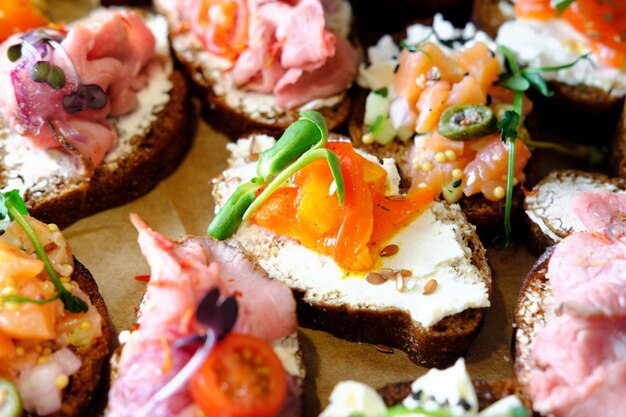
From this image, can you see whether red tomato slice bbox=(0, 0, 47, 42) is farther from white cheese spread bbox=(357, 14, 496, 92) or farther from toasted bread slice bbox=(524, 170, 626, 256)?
toasted bread slice bbox=(524, 170, 626, 256)

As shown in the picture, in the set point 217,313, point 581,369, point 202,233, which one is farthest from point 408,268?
point 202,233

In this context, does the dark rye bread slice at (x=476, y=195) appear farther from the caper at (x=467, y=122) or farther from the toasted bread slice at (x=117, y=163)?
the toasted bread slice at (x=117, y=163)

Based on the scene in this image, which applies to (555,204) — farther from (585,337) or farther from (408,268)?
(585,337)

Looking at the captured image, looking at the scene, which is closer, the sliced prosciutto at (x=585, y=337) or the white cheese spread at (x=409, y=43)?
the sliced prosciutto at (x=585, y=337)

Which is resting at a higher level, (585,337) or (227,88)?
(227,88)

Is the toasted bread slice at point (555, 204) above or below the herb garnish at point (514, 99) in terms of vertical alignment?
below

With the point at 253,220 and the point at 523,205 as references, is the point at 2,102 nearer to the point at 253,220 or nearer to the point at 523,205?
the point at 253,220

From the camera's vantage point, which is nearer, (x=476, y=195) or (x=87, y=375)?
(x=87, y=375)

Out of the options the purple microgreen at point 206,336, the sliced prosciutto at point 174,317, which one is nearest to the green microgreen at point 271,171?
the sliced prosciutto at point 174,317
